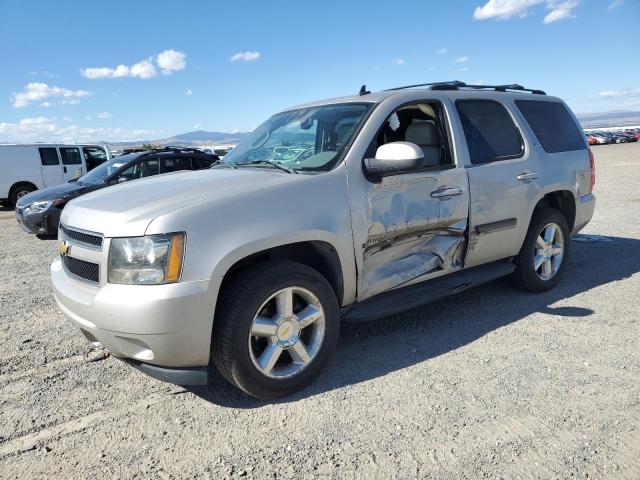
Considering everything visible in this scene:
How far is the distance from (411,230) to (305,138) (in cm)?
106

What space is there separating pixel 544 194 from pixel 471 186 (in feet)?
3.66

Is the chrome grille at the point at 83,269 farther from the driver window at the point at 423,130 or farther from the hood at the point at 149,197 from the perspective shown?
the driver window at the point at 423,130

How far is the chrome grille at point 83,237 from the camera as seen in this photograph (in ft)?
9.22

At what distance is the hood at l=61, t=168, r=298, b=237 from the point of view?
2701 mm

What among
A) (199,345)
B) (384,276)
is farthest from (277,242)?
(384,276)

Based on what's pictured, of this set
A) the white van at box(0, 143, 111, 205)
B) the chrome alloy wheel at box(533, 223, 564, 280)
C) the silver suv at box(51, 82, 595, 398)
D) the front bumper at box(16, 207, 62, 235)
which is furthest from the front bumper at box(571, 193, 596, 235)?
the white van at box(0, 143, 111, 205)

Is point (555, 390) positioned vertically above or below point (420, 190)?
below

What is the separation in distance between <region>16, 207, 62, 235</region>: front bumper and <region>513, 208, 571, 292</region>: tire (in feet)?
24.8

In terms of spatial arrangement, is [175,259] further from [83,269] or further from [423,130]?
[423,130]

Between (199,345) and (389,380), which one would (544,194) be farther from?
(199,345)

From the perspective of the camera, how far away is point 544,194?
4641 millimetres

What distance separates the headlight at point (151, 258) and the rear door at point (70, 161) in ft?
46.7

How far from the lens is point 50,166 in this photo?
1491 centimetres

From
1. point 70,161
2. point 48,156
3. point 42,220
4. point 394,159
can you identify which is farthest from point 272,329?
point 70,161
